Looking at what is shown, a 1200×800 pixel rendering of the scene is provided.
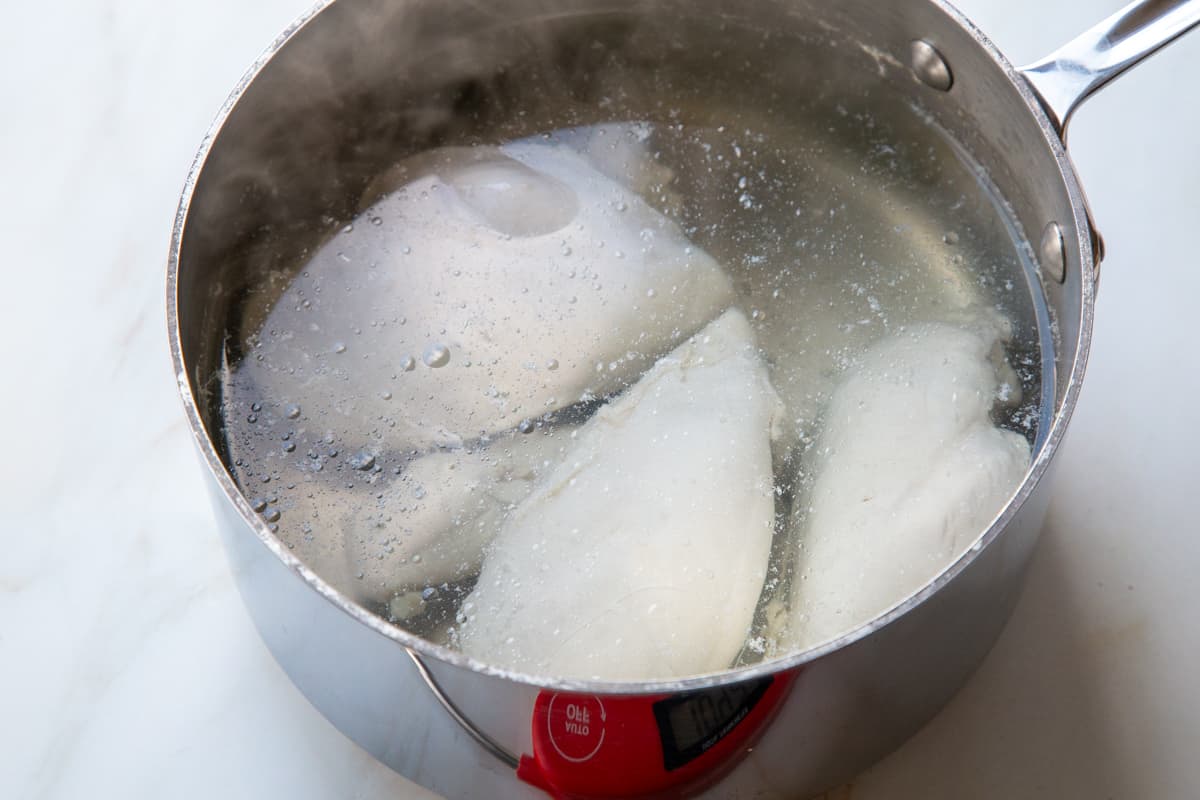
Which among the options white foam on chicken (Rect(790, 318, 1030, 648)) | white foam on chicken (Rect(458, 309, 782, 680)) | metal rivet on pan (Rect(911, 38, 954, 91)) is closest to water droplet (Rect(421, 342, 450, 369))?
white foam on chicken (Rect(458, 309, 782, 680))

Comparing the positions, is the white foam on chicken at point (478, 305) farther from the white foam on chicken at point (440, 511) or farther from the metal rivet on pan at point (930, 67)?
the metal rivet on pan at point (930, 67)

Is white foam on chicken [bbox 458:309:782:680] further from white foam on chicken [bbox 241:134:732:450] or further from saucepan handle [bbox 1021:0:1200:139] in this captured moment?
saucepan handle [bbox 1021:0:1200:139]

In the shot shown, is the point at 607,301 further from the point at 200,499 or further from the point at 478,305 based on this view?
the point at 200,499

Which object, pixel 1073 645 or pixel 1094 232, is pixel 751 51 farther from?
pixel 1073 645

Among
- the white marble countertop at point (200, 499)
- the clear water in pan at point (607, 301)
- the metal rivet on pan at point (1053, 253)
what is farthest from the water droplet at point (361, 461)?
the metal rivet on pan at point (1053, 253)

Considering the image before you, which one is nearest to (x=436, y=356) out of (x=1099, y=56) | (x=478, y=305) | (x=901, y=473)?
(x=478, y=305)

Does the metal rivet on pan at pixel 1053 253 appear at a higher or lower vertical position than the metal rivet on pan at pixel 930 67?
lower
